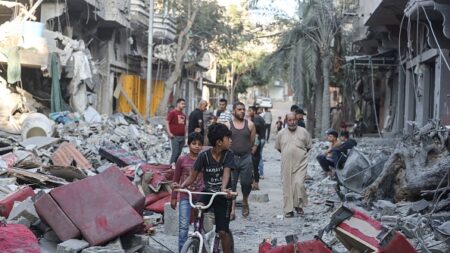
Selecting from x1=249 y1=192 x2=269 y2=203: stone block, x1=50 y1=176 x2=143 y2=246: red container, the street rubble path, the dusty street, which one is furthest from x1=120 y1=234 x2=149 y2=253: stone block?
x1=249 y1=192 x2=269 y2=203: stone block

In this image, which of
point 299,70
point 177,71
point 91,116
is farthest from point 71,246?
point 177,71

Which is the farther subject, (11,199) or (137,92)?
(137,92)

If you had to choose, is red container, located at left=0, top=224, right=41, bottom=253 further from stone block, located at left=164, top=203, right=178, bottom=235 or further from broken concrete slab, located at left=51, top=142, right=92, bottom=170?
broken concrete slab, located at left=51, top=142, right=92, bottom=170

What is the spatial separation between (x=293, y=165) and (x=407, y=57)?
9.89 m

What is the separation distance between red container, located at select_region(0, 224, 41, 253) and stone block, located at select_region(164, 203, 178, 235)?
264cm

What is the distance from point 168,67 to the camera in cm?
3469

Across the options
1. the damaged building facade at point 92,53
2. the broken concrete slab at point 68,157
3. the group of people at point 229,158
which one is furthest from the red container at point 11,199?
the damaged building facade at point 92,53

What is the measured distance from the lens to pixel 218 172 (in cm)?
615

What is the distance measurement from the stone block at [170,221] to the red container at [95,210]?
147cm

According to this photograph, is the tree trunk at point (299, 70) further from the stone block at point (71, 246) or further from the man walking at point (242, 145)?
the stone block at point (71, 246)

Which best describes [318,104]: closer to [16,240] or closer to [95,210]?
[95,210]

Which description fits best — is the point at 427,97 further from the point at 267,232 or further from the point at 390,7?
the point at 267,232

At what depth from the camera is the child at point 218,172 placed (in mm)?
6039

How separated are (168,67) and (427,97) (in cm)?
2050
